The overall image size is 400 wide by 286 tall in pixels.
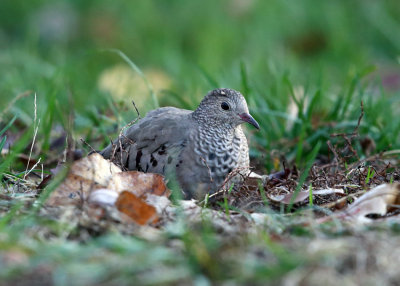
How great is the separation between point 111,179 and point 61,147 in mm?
1658

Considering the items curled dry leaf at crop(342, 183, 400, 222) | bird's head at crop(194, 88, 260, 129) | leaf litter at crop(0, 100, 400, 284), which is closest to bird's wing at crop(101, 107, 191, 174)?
bird's head at crop(194, 88, 260, 129)

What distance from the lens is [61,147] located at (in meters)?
4.60

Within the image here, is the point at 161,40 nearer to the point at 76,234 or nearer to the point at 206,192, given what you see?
the point at 206,192

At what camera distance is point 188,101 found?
567cm

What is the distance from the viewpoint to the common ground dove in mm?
3484

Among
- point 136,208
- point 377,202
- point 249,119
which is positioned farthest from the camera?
point 249,119

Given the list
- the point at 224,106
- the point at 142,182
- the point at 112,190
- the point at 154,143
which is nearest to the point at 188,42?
the point at 224,106

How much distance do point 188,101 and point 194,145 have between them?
215cm

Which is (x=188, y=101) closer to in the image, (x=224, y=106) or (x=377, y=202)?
(x=224, y=106)

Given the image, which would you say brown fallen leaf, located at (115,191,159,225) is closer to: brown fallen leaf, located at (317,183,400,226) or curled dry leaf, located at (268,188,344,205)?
curled dry leaf, located at (268,188,344,205)

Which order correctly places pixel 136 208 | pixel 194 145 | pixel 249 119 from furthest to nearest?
pixel 249 119 < pixel 194 145 < pixel 136 208

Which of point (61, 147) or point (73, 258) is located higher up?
point (73, 258)

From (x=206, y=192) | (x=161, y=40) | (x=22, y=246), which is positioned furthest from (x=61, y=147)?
(x=161, y=40)

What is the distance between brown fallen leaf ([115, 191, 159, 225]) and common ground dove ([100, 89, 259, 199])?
69 centimetres
